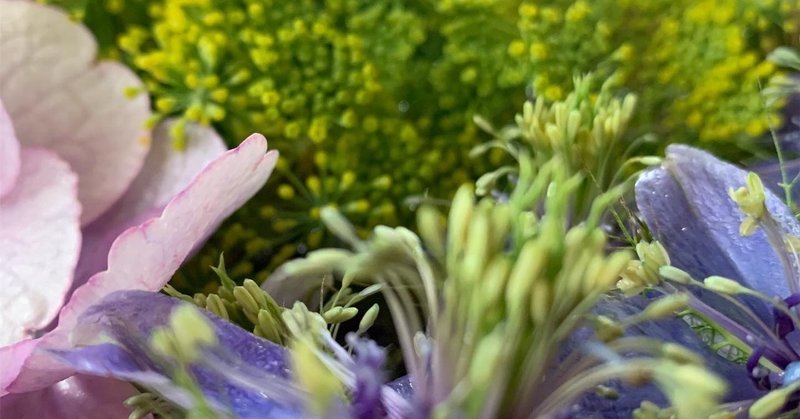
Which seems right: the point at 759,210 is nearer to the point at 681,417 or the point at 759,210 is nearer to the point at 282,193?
the point at 681,417

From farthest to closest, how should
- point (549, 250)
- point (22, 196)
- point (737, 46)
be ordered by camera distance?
point (737, 46) → point (22, 196) → point (549, 250)

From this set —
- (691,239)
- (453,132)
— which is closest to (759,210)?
(691,239)

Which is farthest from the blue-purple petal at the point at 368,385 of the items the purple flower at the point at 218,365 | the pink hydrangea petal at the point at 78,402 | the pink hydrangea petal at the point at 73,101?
the pink hydrangea petal at the point at 73,101

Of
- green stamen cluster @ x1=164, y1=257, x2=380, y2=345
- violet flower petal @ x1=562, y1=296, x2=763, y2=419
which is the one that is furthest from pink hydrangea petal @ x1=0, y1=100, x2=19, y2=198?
violet flower petal @ x1=562, y1=296, x2=763, y2=419

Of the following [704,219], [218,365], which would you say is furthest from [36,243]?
[704,219]

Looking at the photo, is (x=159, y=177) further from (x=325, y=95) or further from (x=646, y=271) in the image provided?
(x=646, y=271)
